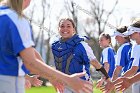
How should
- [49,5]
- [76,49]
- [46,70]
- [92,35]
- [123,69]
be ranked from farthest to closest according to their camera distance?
[92,35] → [49,5] → [123,69] → [76,49] → [46,70]

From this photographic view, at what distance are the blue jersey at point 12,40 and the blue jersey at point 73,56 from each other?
3.28 meters

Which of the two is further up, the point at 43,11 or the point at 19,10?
the point at 19,10

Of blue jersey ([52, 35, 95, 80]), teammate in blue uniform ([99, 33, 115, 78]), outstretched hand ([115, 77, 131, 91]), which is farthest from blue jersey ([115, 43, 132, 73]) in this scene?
outstretched hand ([115, 77, 131, 91])

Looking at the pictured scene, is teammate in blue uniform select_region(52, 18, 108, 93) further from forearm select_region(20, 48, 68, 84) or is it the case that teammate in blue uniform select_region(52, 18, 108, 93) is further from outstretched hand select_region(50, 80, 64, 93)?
forearm select_region(20, 48, 68, 84)

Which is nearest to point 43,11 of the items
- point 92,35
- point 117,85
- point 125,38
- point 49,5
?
point 49,5

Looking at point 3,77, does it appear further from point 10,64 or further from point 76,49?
point 76,49

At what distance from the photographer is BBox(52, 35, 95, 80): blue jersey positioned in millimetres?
7070

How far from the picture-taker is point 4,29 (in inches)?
144

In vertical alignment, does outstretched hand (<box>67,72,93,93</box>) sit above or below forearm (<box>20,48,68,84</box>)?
below

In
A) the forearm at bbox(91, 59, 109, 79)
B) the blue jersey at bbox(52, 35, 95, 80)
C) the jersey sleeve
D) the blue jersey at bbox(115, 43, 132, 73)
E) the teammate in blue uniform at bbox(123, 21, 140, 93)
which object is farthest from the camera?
the blue jersey at bbox(115, 43, 132, 73)

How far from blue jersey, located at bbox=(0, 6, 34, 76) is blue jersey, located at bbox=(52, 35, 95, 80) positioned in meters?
3.28

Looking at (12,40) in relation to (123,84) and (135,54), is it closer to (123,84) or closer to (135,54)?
(123,84)

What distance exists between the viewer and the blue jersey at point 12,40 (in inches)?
142

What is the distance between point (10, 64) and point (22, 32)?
310 millimetres
